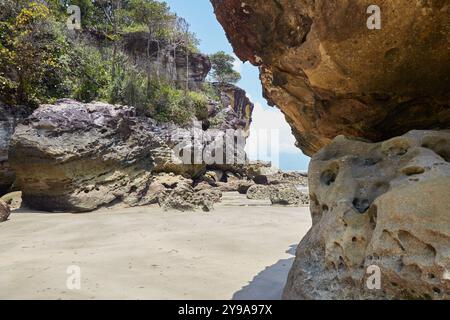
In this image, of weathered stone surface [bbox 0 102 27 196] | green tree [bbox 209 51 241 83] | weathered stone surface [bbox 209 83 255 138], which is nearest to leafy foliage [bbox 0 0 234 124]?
weathered stone surface [bbox 0 102 27 196]

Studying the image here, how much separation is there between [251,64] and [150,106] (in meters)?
10.3

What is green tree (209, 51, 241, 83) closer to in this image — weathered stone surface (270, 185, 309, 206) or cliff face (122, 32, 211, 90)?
cliff face (122, 32, 211, 90)

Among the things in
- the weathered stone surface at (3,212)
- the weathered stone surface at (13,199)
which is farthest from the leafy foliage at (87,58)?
the weathered stone surface at (3,212)

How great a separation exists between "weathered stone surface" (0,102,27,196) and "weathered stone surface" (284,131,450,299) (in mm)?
8876

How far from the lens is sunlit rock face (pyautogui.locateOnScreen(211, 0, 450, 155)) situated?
2.55 metres

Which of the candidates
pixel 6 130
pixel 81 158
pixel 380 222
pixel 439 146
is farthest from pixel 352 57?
pixel 6 130

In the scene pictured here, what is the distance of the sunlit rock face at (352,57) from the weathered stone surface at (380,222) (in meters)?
0.61

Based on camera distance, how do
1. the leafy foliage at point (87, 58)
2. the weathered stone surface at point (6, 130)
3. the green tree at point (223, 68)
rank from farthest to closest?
the green tree at point (223, 68)
the leafy foliage at point (87, 58)
the weathered stone surface at point (6, 130)

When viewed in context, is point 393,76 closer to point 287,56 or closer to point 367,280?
point 287,56

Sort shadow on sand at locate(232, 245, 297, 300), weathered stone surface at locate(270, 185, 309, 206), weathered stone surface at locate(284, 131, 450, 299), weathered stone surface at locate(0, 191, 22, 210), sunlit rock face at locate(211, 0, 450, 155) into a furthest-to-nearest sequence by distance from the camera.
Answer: weathered stone surface at locate(270, 185, 309, 206) → weathered stone surface at locate(0, 191, 22, 210) → shadow on sand at locate(232, 245, 297, 300) → sunlit rock face at locate(211, 0, 450, 155) → weathered stone surface at locate(284, 131, 450, 299)

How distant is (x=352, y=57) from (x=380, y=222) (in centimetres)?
142

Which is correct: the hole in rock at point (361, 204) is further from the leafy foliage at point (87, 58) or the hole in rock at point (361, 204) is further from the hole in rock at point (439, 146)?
the leafy foliage at point (87, 58)

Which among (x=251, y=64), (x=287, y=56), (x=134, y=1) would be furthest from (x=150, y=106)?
(x=287, y=56)

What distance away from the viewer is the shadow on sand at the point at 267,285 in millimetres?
2799
